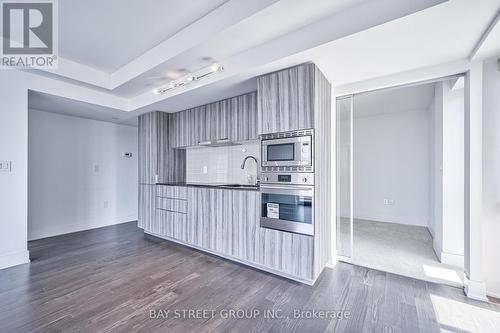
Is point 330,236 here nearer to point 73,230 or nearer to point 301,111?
point 301,111

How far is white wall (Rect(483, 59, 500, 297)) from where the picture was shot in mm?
2043

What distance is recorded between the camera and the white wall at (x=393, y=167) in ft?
15.4

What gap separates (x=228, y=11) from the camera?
191 centimetres

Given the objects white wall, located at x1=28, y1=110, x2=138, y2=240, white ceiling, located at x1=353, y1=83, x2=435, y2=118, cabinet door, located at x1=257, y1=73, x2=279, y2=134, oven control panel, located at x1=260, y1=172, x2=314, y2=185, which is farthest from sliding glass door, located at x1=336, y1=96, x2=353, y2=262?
white wall, located at x1=28, y1=110, x2=138, y2=240

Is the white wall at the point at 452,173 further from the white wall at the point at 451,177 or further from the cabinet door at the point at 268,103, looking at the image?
the cabinet door at the point at 268,103

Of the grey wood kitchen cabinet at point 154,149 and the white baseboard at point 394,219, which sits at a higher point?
the grey wood kitchen cabinet at point 154,149

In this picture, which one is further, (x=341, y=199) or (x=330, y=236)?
(x=341, y=199)

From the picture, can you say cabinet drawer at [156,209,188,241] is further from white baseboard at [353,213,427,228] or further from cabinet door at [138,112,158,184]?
white baseboard at [353,213,427,228]

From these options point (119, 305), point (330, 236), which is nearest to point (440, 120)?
point (330, 236)

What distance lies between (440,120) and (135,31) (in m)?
4.08

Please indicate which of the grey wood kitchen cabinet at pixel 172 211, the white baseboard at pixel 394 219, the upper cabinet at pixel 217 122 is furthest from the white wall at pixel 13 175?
the white baseboard at pixel 394 219

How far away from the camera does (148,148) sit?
411 centimetres

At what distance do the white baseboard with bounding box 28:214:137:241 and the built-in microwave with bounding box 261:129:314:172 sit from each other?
4343mm

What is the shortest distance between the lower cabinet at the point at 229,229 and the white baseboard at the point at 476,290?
4.92ft
